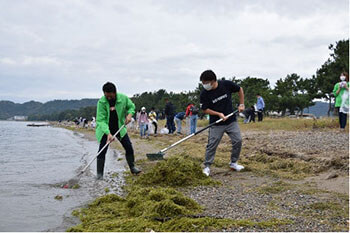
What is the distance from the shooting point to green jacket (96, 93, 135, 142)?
6.99 metres

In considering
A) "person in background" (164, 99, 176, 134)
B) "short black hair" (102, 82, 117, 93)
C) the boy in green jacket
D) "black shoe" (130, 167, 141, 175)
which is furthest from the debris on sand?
"person in background" (164, 99, 176, 134)

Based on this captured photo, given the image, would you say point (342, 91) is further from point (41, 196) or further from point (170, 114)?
point (170, 114)

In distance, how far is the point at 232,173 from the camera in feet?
23.8

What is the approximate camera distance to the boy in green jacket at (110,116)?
6.91 meters

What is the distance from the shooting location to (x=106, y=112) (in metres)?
7.15

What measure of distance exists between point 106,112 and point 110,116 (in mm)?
147

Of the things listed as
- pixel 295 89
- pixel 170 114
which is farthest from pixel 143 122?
pixel 295 89

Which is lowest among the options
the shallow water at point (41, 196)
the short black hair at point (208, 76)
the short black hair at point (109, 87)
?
the shallow water at point (41, 196)

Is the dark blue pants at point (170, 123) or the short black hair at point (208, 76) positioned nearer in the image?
the short black hair at point (208, 76)

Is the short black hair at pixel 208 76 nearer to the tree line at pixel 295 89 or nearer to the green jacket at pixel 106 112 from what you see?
the green jacket at pixel 106 112

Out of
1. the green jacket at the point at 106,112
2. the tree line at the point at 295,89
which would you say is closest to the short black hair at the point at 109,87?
the green jacket at the point at 106,112

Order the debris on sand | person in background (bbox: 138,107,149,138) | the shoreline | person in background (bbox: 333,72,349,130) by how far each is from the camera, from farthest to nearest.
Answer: person in background (bbox: 138,107,149,138), person in background (bbox: 333,72,349,130), the debris on sand, the shoreline

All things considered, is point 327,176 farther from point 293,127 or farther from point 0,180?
point 293,127

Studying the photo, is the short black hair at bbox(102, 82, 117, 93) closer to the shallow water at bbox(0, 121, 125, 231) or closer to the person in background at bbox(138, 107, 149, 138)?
the shallow water at bbox(0, 121, 125, 231)
